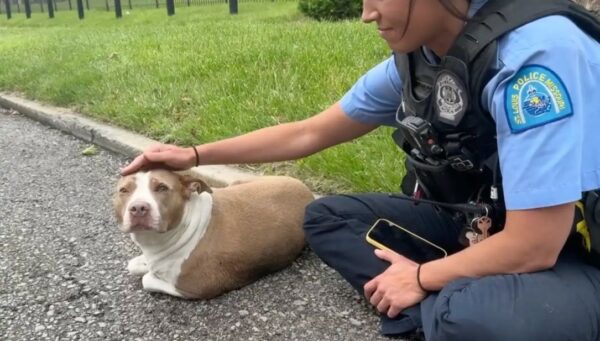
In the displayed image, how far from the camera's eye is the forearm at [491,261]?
7.30ft

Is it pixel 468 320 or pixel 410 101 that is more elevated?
pixel 410 101

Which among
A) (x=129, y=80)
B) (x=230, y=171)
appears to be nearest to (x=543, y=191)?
(x=230, y=171)

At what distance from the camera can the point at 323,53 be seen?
6723 mm

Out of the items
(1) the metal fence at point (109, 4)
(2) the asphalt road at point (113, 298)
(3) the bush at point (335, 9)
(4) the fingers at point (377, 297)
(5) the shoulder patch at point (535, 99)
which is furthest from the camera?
(1) the metal fence at point (109, 4)

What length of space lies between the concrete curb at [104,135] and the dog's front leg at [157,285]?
4.08 ft

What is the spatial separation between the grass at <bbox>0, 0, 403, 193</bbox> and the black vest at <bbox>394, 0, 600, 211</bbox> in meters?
1.36

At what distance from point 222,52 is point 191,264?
186 inches

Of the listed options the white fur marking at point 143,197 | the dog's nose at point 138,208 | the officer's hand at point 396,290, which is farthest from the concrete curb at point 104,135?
the officer's hand at point 396,290

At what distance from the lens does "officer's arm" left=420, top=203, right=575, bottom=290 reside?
2129 mm

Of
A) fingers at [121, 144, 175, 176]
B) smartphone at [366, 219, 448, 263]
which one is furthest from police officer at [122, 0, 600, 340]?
fingers at [121, 144, 175, 176]

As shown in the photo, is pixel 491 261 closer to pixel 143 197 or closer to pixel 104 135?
pixel 143 197

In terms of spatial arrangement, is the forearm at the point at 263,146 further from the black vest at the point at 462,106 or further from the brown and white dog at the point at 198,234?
the black vest at the point at 462,106

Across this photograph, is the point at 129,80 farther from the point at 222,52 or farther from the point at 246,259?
the point at 246,259

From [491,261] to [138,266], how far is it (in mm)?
1803
